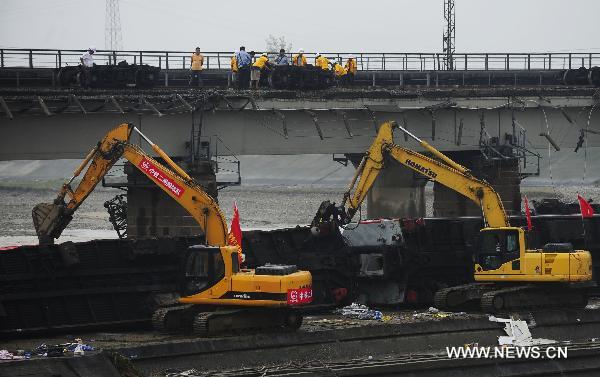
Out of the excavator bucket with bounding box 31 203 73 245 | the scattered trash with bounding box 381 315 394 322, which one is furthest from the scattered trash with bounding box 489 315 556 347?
the excavator bucket with bounding box 31 203 73 245

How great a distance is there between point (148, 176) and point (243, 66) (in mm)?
17850

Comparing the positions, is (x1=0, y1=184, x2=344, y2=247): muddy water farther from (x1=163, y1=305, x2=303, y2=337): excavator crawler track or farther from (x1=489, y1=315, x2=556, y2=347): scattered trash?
(x1=489, y1=315, x2=556, y2=347): scattered trash

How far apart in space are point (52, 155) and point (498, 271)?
54.1 feet

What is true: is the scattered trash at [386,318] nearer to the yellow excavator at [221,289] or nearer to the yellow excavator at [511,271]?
the yellow excavator at [511,271]

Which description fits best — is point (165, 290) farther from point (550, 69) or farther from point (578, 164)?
point (578, 164)

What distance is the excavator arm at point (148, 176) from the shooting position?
98.3ft

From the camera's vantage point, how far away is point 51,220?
1437 inches

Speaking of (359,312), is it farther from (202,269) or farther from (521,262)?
(202,269)

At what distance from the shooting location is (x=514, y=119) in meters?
50.3

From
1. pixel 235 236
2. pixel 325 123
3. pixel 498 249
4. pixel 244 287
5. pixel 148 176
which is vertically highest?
pixel 325 123

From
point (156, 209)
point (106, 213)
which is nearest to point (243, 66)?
point (156, 209)

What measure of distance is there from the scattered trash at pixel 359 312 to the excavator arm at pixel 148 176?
14.2 ft

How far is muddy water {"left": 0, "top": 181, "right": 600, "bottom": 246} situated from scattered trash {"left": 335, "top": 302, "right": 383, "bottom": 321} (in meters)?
35.6

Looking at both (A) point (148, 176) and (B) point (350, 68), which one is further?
(B) point (350, 68)
